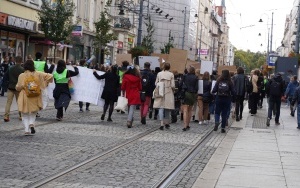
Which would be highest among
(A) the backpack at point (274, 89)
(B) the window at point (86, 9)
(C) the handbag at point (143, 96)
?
(B) the window at point (86, 9)

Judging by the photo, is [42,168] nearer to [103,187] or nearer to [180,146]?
[103,187]

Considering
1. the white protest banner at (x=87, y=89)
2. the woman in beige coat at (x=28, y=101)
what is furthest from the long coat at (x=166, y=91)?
the woman in beige coat at (x=28, y=101)

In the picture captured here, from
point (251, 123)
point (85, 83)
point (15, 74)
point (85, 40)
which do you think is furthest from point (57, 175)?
point (85, 40)

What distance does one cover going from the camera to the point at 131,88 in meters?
18.6

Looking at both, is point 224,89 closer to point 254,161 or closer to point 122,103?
point 122,103

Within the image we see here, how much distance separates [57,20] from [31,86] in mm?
22586

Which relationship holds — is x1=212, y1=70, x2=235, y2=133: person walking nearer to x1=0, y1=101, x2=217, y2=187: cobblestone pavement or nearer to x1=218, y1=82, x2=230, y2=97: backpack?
x1=218, y1=82, x2=230, y2=97: backpack

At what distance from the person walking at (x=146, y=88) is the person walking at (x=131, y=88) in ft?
2.55

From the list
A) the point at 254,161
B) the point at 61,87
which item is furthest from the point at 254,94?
the point at 254,161

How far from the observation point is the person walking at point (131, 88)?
18.5 m

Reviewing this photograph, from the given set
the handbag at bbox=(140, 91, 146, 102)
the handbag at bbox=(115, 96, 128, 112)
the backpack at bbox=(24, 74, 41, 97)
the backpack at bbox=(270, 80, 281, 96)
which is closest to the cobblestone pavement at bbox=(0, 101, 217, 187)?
the handbag at bbox=(115, 96, 128, 112)

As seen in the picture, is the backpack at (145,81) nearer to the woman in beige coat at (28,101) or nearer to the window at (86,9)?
the woman in beige coat at (28,101)

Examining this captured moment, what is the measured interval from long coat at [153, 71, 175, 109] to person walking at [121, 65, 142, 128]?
58 cm

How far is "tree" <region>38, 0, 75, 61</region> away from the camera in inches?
1444
